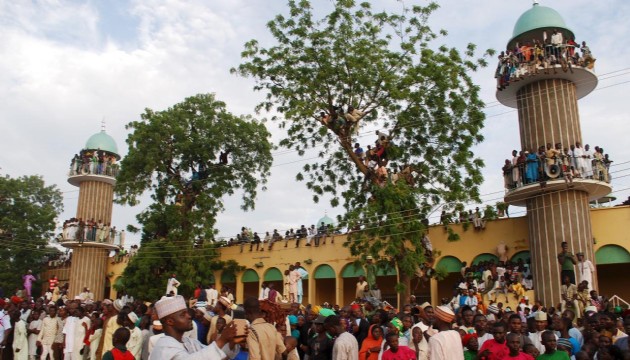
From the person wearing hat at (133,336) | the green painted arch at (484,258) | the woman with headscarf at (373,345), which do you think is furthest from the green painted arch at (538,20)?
the person wearing hat at (133,336)

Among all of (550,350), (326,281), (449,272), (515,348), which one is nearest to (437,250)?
(449,272)

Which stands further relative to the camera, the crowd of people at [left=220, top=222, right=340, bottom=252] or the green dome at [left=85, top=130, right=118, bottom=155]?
the green dome at [left=85, top=130, right=118, bottom=155]

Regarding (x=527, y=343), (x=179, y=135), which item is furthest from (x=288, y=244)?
(x=527, y=343)

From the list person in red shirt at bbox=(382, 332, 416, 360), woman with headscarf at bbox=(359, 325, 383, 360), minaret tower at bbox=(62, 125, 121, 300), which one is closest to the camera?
person in red shirt at bbox=(382, 332, 416, 360)

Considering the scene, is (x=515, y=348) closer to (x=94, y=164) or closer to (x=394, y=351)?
(x=394, y=351)

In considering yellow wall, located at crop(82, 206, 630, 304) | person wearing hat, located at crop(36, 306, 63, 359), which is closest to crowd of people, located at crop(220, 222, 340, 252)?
yellow wall, located at crop(82, 206, 630, 304)

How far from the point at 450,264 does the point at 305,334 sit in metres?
13.1

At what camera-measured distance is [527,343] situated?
770 cm

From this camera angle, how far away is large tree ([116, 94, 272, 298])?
2733 cm

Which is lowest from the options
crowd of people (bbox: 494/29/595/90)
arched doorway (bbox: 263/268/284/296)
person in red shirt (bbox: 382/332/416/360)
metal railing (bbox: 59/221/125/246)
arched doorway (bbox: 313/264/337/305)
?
person in red shirt (bbox: 382/332/416/360)

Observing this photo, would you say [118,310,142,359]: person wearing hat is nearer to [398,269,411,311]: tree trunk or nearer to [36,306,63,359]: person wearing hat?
[36,306,63,359]: person wearing hat

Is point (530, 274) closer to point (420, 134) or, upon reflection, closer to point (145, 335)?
point (420, 134)

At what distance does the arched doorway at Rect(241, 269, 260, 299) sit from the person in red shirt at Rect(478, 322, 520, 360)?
70.2 feet

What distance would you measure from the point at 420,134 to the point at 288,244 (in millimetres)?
8988
